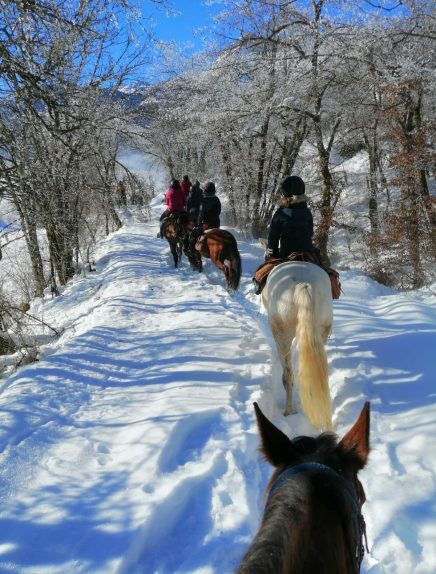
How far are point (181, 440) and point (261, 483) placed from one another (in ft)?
3.05

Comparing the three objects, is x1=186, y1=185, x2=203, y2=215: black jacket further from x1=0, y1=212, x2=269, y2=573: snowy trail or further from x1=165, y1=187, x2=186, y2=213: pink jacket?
x1=0, y1=212, x2=269, y2=573: snowy trail

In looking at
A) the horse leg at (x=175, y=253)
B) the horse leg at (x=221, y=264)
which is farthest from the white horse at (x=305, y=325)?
the horse leg at (x=175, y=253)

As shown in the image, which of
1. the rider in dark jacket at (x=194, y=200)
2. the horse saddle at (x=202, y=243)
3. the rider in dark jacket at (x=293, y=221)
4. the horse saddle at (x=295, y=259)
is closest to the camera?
the horse saddle at (x=295, y=259)

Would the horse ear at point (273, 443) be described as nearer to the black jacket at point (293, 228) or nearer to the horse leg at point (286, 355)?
the horse leg at point (286, 355)

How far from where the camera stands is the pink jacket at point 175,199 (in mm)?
13086

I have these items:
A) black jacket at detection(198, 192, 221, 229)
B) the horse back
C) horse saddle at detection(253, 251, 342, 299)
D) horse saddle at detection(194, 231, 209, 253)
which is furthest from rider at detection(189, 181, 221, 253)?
the horse back

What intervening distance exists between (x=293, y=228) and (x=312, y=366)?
2.37m

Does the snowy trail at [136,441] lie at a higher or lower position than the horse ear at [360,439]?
lower

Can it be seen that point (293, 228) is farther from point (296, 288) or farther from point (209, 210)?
point (209, 210)

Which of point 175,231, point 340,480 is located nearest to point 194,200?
point 175,231

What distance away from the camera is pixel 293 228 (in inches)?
218

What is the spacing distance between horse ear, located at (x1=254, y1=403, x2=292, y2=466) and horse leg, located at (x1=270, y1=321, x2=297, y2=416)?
3082mm

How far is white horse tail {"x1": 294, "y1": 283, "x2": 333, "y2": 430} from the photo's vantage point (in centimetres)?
371

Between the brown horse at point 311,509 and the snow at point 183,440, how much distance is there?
1.42 metres
